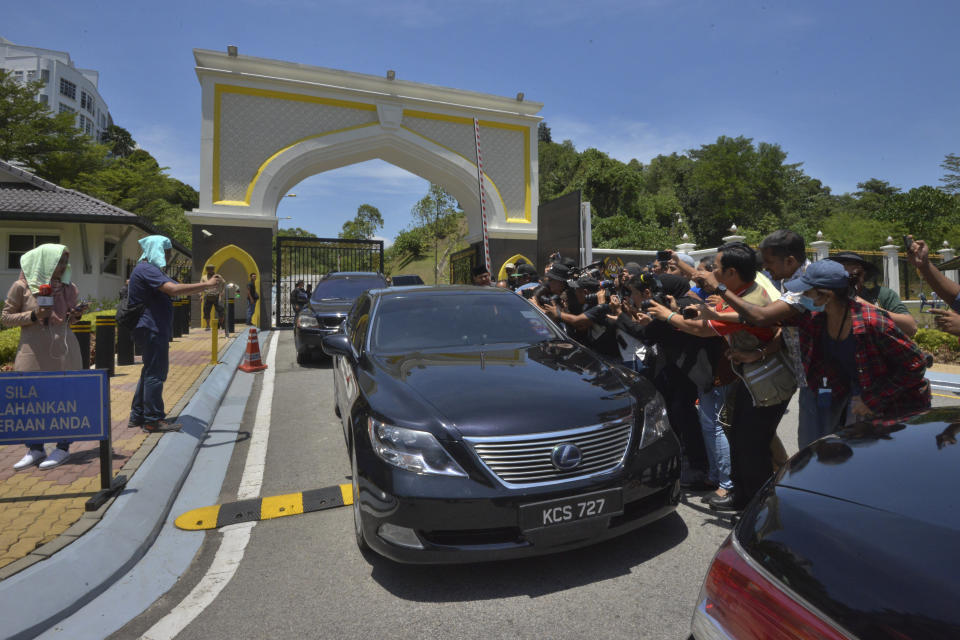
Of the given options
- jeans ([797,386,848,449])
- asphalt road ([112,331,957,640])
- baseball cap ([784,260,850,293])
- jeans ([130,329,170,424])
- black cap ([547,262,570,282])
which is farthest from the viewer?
black cap ([547,262,570,282])

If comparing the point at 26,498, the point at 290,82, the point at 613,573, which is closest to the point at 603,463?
the point at 613,573

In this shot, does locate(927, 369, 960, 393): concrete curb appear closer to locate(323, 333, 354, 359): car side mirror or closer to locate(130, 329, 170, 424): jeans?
locate(323, 333, 354, 359): car side mirror

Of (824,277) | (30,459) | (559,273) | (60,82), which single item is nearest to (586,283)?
(559,273)

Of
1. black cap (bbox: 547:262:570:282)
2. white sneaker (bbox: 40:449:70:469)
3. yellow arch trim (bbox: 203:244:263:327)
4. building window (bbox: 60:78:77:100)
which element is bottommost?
white sneaker (bbox: 40:449:70:469)

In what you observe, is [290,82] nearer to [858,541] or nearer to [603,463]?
[603,463]

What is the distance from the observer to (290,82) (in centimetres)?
1864

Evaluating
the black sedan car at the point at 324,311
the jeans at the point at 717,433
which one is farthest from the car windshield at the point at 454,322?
the black sedan car at the point at 324,311

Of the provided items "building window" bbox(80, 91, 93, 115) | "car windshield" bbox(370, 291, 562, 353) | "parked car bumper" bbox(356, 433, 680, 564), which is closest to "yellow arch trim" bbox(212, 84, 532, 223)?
"car windshield" bbox(370, 291, 562, 353)

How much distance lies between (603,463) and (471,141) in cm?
1974

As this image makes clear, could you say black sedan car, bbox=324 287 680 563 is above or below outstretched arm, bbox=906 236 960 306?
below

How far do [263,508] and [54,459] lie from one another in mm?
1962

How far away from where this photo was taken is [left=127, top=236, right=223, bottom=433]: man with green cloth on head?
16.7 ft

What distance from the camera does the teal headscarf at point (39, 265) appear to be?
4.38 metres

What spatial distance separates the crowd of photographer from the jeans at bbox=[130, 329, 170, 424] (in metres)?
4.15
